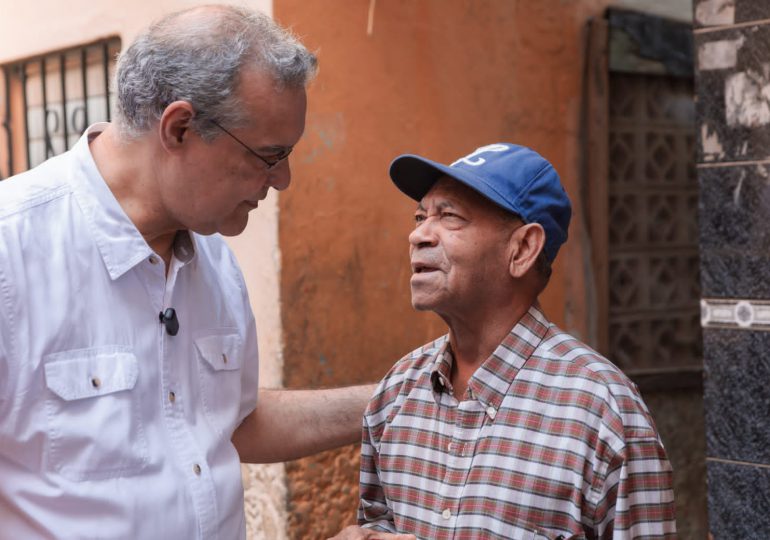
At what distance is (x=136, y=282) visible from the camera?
7.95ft

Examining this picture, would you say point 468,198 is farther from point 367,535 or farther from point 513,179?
point 367,535

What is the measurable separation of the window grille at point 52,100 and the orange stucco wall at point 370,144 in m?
1.37

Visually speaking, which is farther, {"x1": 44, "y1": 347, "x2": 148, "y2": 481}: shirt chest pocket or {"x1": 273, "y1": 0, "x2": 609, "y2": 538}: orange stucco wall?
{"x1": 273, "y1": 0, "x2": 609, "y2": 538}: orange stucco wall

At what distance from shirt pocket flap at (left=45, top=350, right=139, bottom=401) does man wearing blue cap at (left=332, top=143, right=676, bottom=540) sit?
587mm

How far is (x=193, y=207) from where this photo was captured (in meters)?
2.35

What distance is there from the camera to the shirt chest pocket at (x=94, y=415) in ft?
7.37

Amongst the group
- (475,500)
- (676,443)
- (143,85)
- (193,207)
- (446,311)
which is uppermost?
(143,85)

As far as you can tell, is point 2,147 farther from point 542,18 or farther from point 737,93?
point 737,93

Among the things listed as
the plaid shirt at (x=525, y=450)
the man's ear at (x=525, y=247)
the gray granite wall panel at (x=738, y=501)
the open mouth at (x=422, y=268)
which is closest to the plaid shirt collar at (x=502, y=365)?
the plaid shirt at (x=525, y=450)

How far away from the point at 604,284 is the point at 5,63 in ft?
11.9

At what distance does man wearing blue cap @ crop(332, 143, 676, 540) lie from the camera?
212cm

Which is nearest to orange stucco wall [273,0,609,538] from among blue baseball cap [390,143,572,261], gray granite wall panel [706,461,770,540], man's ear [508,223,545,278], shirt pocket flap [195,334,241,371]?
gray granite wall panel [706,461,770,540]

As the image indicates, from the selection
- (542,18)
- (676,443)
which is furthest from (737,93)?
(676,443)

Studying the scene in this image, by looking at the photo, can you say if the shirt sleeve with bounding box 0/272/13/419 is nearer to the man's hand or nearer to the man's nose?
the man's nose
